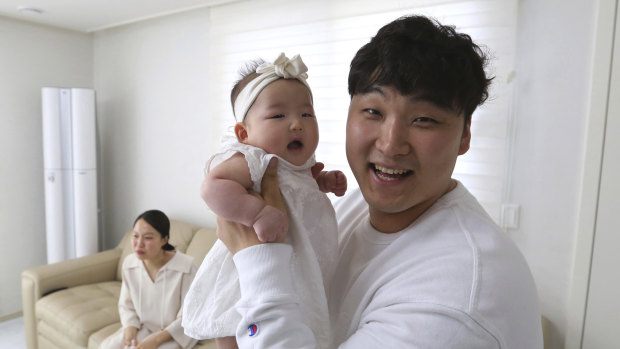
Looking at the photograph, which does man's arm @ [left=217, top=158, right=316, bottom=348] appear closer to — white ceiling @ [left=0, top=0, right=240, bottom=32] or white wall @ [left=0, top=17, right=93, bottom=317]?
white ceiling @ [left=0, top=0, right=240, bottom=32]

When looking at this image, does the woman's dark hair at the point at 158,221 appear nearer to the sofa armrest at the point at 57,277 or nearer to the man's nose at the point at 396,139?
the sofa armrest at the point at 57,277

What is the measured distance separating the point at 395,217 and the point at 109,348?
7.28ft

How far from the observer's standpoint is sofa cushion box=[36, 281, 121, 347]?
2.66 metres

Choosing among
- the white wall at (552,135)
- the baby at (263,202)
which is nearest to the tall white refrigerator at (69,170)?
the baby at (263,202)

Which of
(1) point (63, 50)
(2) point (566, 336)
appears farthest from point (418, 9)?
(1) point (63, 50)

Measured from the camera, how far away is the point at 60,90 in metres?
3.65

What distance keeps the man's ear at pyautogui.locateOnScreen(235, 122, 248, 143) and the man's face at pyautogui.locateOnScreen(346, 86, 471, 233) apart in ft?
1.13

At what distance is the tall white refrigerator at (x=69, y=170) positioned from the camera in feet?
12.0

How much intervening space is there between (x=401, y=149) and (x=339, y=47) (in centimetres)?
212

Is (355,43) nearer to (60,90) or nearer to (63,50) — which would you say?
(60,90)

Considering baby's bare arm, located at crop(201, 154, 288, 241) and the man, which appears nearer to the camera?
the man

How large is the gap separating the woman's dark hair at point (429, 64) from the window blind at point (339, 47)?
1040 mm

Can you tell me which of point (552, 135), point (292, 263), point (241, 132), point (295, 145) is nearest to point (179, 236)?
point (241, 132)

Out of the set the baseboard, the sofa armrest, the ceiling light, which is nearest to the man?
the sofa armrest
